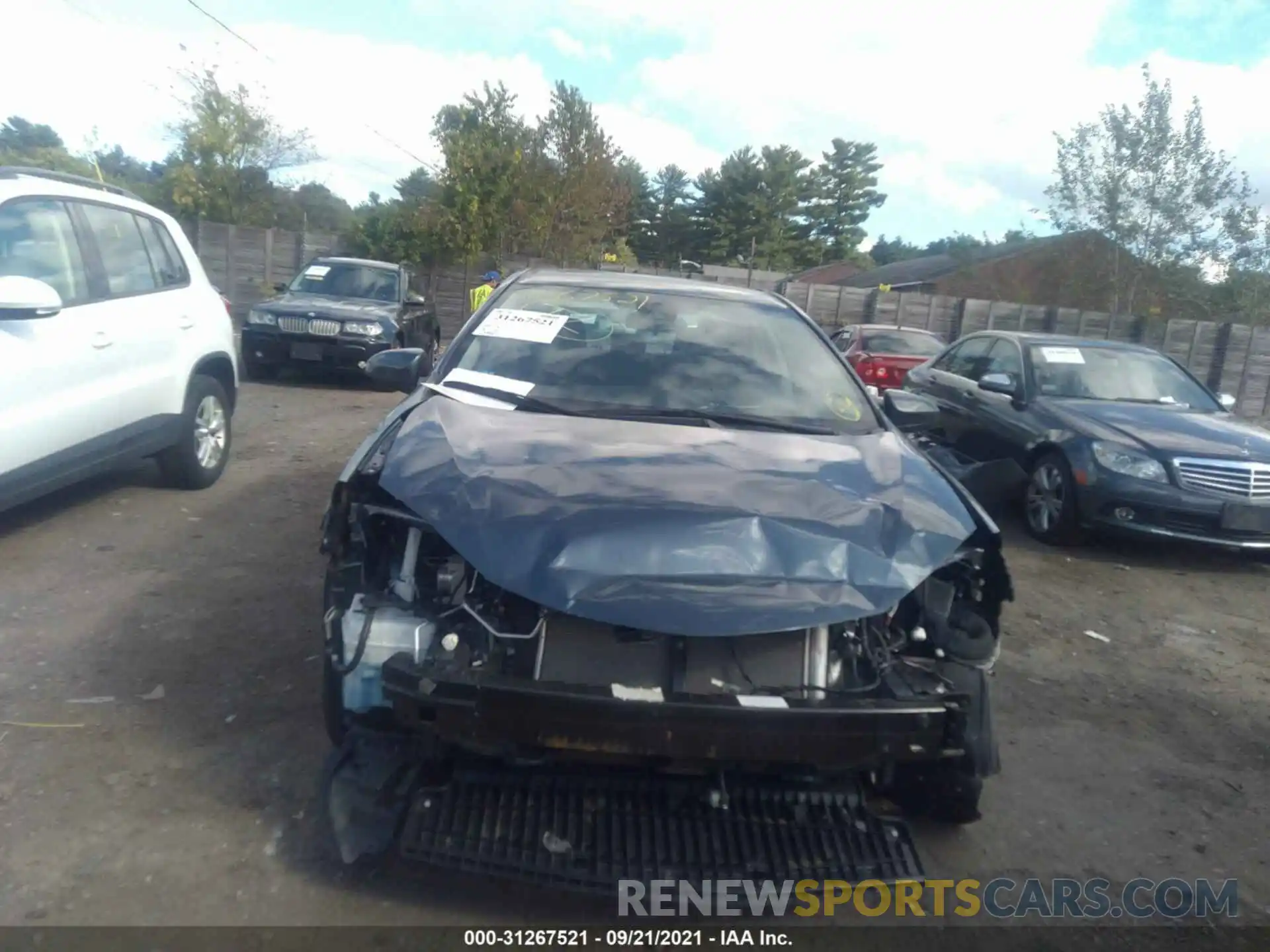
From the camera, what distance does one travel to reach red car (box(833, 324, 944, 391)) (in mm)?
14625

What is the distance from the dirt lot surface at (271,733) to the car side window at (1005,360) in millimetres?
2286

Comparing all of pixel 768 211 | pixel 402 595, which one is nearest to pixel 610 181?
pixel 402 595

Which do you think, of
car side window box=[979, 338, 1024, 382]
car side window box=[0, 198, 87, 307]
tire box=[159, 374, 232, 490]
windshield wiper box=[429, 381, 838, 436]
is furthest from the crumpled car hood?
car side window box=[979, 338, 1024, 382]

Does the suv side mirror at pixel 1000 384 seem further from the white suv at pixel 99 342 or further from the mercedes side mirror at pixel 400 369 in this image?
the white suv at pixel 99 342

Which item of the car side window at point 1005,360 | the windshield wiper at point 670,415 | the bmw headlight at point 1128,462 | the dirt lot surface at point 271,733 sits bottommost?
the dirt lot surface at point 271,733

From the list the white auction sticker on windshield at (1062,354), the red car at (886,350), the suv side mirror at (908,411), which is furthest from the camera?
the red car at (886,350)

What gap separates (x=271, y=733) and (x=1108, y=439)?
19.8 feet

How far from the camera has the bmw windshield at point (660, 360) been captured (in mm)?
4148

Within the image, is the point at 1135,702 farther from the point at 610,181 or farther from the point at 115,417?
the point at 610,181

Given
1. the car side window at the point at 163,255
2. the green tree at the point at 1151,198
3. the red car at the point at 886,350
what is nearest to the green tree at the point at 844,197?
the green tree at the point at 1151,198

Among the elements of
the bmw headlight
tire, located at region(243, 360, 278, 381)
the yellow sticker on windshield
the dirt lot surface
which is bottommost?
the dirt lot surface

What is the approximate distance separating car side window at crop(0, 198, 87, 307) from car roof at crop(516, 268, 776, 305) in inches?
98.5

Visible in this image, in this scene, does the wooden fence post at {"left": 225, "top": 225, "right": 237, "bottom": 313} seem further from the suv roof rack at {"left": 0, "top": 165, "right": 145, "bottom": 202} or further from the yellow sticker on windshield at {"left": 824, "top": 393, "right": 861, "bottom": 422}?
the yellow sticker on windshield at {"left": 824, "top": 393, "right": 861, "bottom": 422}

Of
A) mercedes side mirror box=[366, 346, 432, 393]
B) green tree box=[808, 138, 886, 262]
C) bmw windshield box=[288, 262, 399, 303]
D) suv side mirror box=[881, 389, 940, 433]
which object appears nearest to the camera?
suv side mirror box=[881, 389, 940, 433]
